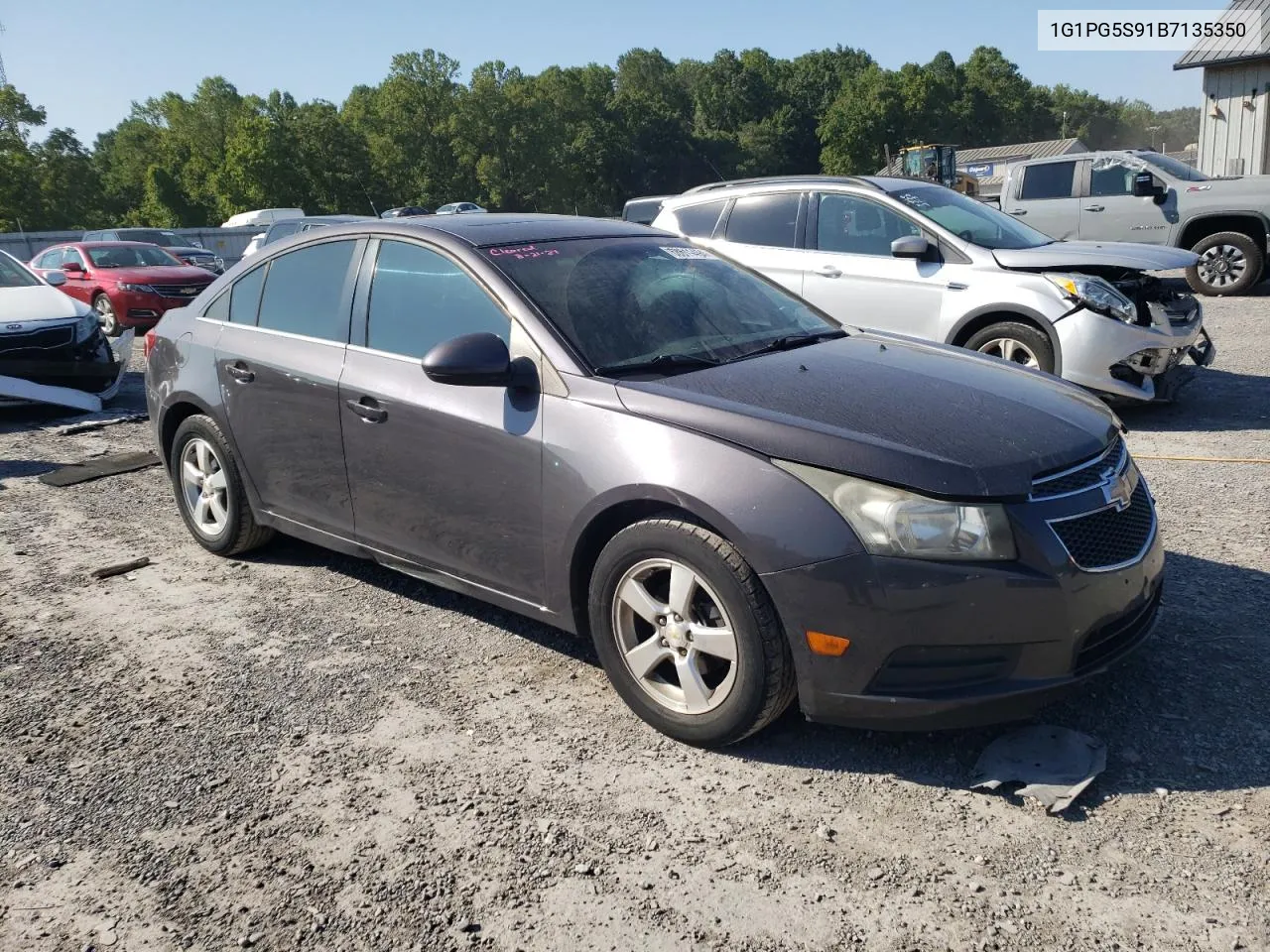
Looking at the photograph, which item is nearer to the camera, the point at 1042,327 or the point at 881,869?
the point at 881,869

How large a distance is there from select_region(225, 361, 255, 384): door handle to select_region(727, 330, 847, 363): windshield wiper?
2.27 metres

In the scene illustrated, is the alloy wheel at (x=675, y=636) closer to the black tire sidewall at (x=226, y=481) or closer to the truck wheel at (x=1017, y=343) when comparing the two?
the black tire sidewall at (x=226, y=481)

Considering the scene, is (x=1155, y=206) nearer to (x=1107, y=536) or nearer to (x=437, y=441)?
(x=1107, y=536)

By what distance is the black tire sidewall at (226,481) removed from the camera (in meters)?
4.87

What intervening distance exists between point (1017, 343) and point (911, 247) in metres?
1.03

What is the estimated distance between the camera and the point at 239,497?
16.0ft

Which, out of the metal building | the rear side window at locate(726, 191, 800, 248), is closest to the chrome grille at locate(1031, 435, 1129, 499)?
the rear side window at locate(726, 191, 800, 248)

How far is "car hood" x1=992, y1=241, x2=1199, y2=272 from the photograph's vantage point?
7.34 m

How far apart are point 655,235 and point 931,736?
2395 millimetres

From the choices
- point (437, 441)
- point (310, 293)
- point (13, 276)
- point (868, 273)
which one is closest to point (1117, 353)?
point (868, 273)

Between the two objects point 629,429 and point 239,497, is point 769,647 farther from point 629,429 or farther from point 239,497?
point 239,497

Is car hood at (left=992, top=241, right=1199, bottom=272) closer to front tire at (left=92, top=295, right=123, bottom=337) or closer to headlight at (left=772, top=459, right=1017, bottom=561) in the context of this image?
headlight at (left=772, top=459, right=1017, bottom=561)

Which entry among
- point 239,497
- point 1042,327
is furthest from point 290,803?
point 1042,327

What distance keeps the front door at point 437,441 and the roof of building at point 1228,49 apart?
2252cm
